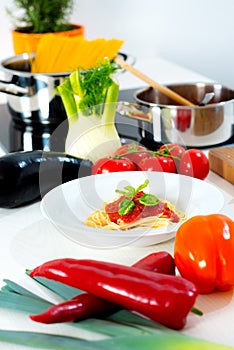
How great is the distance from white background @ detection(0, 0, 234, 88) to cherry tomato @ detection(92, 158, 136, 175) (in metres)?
1.67

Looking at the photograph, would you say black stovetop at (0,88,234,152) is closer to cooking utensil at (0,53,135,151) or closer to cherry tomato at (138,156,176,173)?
cooking utensil at (0,53,135,151)

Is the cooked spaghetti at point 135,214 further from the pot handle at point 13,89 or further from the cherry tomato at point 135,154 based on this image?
the pot handle at point 13,89

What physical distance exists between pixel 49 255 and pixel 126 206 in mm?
156

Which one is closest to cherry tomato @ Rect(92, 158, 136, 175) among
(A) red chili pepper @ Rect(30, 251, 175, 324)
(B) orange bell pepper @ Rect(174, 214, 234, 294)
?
(B) orange bell pepper @ Rect(174, 214, 234, 294)

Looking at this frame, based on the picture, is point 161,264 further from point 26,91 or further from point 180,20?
point 180,20

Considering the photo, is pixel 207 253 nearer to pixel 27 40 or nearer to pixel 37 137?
pixel 37 137

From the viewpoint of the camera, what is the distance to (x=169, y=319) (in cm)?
87

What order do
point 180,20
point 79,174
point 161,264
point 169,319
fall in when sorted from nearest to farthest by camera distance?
point 169,319 < point 161,264 < point 79,174 < point 180,20

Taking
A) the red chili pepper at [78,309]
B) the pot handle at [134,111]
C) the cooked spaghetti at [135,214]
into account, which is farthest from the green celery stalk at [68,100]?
the red chili pepper at [78,309]

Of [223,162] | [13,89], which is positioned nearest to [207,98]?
[223,162]

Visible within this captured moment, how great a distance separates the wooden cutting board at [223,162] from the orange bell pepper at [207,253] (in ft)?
1.44

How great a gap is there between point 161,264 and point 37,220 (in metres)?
0.38

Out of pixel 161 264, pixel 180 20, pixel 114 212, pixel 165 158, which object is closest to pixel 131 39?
pixel 180 20

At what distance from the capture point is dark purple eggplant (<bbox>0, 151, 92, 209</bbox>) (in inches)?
51.6
